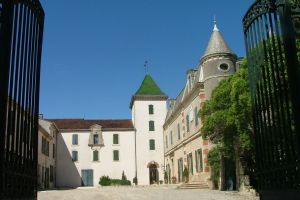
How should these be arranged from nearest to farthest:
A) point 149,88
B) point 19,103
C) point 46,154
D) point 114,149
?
1. point 19,103
2. point 46,154
3. point 114,149
4. point 149,88

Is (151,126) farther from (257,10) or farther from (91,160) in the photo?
(257,10)

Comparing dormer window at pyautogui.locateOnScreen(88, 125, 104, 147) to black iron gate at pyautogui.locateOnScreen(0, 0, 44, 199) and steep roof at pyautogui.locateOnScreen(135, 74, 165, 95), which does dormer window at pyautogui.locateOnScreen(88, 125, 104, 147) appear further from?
black iron gate at pyautogui.locateOnScreen(0, 0, 44, 199)

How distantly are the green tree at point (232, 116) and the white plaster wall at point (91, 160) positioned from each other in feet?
86.3

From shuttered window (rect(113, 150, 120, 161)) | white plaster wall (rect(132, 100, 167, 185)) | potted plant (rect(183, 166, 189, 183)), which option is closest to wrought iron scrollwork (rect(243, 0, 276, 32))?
potted plant (rect(183, 166, 189, 183))

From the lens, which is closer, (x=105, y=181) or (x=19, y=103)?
(x=19, y=103)

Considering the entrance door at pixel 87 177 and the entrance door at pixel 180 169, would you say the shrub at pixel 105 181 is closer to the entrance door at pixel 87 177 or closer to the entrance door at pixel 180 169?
the entrance door at pixel 87 177

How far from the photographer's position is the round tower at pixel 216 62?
27.3m

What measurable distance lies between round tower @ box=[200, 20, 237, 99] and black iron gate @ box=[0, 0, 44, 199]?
73.4 ft

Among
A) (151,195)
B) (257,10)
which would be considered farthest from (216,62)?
(257,10)

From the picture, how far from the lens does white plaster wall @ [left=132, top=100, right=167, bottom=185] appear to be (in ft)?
150

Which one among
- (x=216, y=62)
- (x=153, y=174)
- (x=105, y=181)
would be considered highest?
(x=216, y=62)

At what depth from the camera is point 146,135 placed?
4688cm

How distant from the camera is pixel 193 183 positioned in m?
29.1

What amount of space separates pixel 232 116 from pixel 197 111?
12282mm
